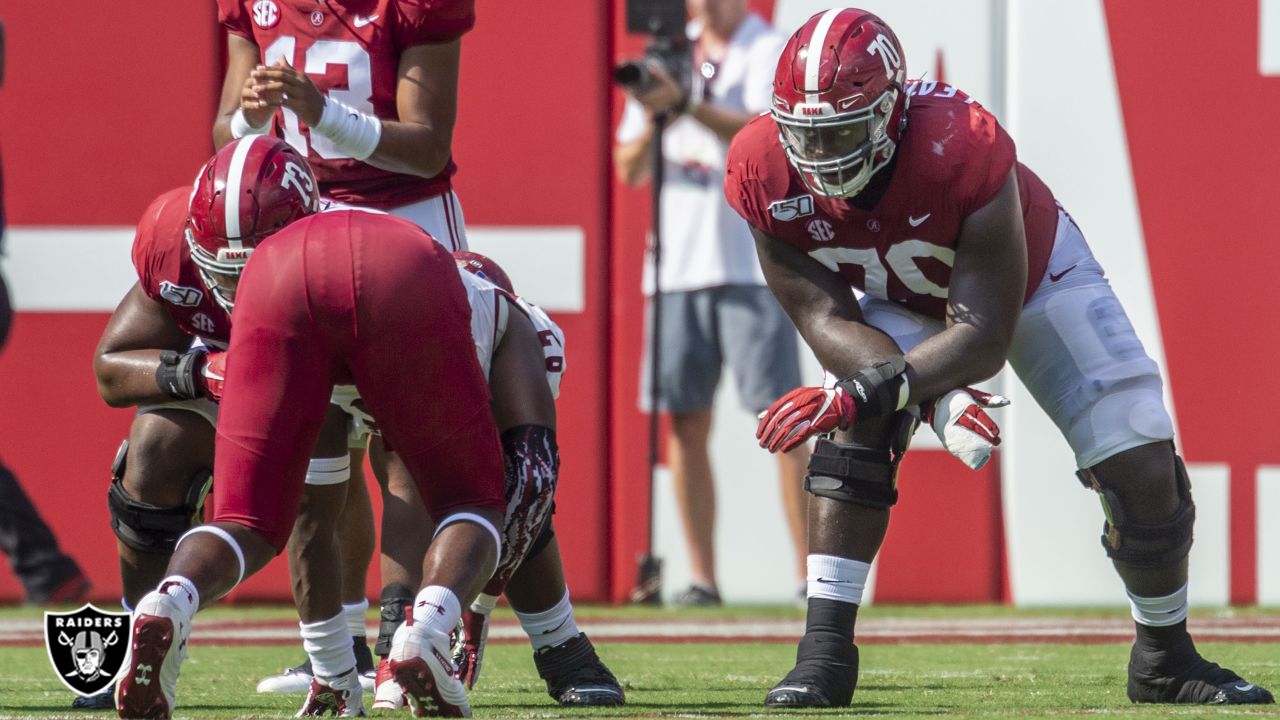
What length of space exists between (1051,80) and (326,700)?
4.12 m

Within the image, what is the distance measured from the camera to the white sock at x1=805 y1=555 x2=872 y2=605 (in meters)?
3.68

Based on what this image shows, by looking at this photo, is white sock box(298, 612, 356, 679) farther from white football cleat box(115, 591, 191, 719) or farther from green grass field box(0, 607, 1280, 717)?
white football cleat box(115, 591, 191, 719)

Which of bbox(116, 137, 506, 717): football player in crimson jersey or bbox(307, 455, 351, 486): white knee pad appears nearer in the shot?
bbox(116, 137, 506, 717): football player in crimson jersey

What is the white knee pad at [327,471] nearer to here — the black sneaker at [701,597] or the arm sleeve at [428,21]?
the arm sleeve at [428,21]

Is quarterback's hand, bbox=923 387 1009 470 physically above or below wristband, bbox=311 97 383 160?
below

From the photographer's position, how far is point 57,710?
353 cm

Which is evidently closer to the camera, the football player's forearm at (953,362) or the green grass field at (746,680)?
the green grass field at (746,680)

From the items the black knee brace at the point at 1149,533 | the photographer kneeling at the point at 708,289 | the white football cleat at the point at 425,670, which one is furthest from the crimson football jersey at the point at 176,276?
the photographer kneeling at the point at 708,289

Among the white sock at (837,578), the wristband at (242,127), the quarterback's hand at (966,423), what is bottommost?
the white sock at (837,578)

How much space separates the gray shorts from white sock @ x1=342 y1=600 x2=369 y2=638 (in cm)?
257

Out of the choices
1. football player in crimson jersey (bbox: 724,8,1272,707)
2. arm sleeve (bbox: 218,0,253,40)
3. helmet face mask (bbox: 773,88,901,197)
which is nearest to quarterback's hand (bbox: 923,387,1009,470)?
football player in crimson jersey (bbox: 724,8,1272,707)

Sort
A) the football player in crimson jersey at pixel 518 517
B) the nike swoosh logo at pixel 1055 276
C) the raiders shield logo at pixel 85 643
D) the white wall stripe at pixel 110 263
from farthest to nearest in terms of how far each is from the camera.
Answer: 1. the white wall stripe at pixel 110 263
2. the nike swoosh logo at pixel 1055 276
3. the football player in crimson jersey at pixel 518 517
4. the raiders shield logo at pixel 85 643

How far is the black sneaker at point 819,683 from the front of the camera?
3529 mm

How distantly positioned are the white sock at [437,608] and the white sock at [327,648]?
14.1 inches
